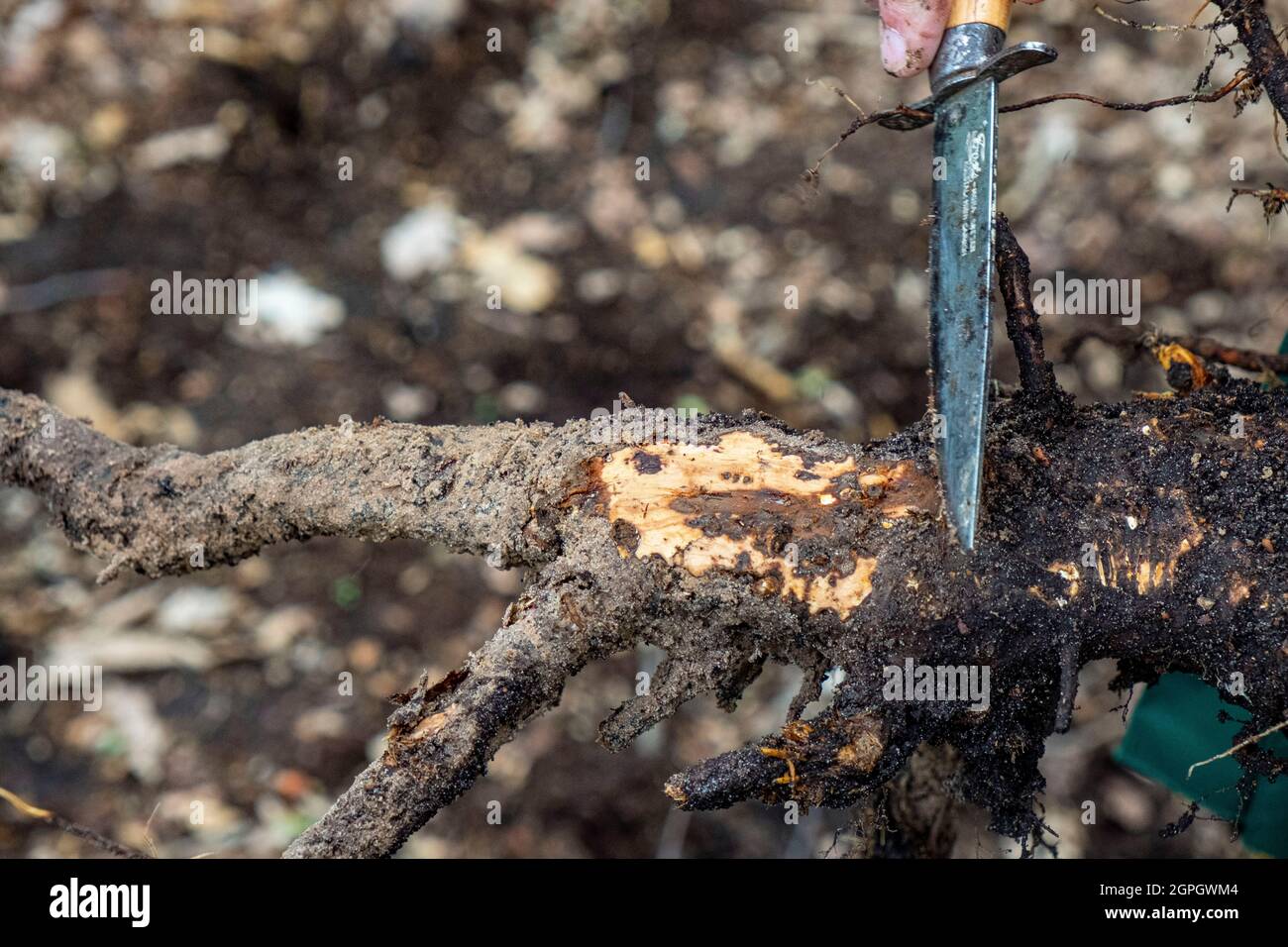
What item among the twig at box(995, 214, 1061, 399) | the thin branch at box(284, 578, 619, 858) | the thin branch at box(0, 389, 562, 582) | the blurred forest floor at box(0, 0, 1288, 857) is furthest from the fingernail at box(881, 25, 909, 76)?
the blurred forest floor at box(0, 0, 1288, 857)

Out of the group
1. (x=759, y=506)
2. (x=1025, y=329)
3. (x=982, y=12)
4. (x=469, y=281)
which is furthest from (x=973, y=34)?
(x=469, y=281)

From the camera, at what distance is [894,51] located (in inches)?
44.3

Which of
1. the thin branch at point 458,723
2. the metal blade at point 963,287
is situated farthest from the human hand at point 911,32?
the thin branch at point 458,723

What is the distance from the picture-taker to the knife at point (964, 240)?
3.31ft

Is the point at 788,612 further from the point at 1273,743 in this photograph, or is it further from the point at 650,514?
the point at 1273,743

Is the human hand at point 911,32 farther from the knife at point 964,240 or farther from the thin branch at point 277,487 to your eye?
the thin branch at point 277,487

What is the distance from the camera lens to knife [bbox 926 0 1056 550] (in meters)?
1.01

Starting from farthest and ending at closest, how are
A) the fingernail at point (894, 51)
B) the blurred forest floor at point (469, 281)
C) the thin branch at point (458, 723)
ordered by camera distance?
the blurred forest floor at point (469, 281)
the fingernail at point (894, 51)
the thin branch at point (458, 723)

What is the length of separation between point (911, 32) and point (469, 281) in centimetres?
137

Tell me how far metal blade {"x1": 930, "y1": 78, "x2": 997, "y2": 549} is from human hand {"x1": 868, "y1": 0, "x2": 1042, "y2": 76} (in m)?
0.11

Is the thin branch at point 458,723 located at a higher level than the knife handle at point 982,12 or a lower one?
lower

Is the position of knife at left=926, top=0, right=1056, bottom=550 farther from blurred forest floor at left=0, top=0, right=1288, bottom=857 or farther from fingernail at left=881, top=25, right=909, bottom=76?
blurred forest floor at left=0, top=0, right=1288, bottom=857

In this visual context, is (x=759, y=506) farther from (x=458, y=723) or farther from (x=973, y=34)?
(x=973, y=34)

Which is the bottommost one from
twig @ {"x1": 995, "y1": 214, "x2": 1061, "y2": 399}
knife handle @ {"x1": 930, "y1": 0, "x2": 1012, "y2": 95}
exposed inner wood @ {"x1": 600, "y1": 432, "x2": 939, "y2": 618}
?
exposed inner wood @ {"x1": 600, "y1": 432, "x2": 939, "y2": 618}
